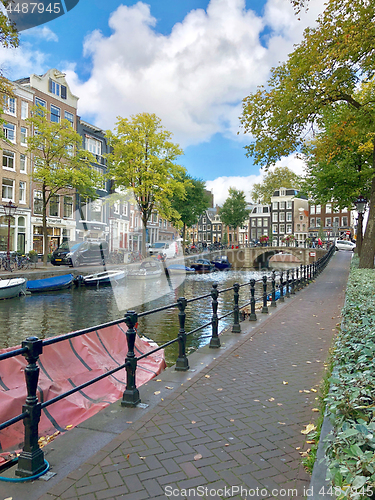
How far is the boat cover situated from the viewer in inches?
205

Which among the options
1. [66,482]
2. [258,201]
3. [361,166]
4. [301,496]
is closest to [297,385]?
[301,496]

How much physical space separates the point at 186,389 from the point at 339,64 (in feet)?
44.3

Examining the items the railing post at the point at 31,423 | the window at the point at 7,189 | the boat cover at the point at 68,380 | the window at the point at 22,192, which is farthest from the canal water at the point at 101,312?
the window at the point at 22,192

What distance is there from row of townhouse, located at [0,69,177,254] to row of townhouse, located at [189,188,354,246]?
113ft

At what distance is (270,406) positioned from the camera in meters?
4.56

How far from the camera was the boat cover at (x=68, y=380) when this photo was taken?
5.20 metres

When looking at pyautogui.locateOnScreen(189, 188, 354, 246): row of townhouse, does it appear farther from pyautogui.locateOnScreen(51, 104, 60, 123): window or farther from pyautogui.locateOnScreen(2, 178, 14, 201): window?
pyautogui.locateOnScreen(2, 178, 14, 201): window

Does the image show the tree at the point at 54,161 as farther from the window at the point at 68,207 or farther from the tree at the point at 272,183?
the tree at the point at 272,183

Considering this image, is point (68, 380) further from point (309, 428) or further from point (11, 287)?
point (11, 287)

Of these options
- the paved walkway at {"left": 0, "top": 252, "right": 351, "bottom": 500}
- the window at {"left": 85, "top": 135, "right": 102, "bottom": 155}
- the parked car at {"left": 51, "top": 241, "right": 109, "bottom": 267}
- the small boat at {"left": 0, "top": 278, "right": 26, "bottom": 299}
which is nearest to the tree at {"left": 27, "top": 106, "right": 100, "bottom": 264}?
the parked car at {"left": 51, "top": 241, "right": 109, "bottom": 267}

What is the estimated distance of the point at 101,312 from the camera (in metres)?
18.0

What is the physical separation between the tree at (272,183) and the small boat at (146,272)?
51.3 meters

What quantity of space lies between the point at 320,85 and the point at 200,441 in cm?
1452

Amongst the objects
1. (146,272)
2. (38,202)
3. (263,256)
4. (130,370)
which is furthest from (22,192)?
(263,256)
